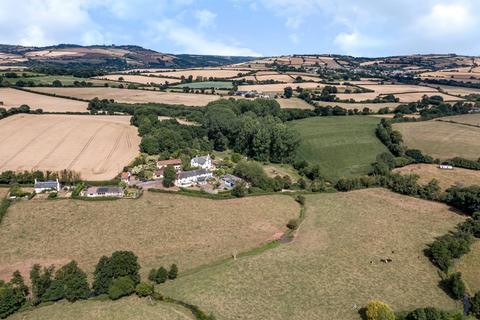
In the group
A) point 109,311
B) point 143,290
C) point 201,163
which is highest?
point 201,163

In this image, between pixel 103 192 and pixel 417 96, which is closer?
pixel 103 192

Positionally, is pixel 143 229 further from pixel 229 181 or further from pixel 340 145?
pixel 340 145

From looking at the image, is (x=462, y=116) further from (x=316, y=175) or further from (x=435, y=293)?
(x=435, y=293)

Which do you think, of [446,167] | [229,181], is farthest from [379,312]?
[446,167]

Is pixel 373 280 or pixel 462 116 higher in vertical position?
pixel 462 116

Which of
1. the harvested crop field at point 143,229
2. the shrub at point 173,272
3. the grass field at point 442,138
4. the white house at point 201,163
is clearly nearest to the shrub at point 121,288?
the shrub at point 173,272

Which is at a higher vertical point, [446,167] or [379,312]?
[446,167]

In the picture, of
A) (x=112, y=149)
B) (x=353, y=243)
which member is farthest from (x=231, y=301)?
(x=112, y=149)
